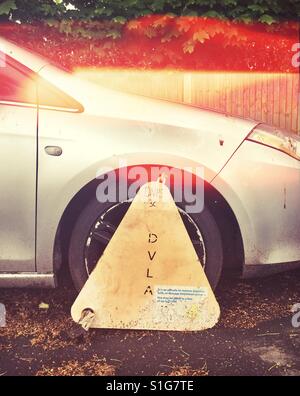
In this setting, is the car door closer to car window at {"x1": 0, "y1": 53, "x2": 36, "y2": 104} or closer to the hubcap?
car window at {"x1": 0, "y1": 53, "x2": 36, "y2": 104}

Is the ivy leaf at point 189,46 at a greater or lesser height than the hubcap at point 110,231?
greater

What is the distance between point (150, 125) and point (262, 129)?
668 mm

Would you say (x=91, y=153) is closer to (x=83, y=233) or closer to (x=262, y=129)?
(x=83, y=233)

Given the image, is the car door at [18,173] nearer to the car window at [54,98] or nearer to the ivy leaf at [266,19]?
the car window at [54,98]

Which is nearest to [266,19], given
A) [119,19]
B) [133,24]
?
[133,24]

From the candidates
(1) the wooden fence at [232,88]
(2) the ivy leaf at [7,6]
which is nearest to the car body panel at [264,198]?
(2) the ivy leaf at [7,6]

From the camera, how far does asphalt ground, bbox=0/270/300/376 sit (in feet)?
7.94

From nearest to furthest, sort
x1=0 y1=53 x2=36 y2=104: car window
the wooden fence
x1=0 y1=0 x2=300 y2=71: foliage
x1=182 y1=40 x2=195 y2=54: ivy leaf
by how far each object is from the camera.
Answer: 1. x1=0 y1=53 x2=36 y2=104: car window
2. x1=0 y1=0 x2=300 y2=71: foliage
3. x1=182 y1=40 x2=195 y2=54: ivy leaf
4. the wooden fence

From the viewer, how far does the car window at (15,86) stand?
110 inches

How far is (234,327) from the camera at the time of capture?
2846 millimetres

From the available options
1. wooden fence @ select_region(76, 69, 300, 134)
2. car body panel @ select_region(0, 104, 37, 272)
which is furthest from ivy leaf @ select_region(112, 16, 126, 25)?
car body panel @ select_region(0, 104, 37, 272)

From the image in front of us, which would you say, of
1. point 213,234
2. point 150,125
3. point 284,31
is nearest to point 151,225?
point 213,234

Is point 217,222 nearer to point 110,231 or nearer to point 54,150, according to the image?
point 110,231

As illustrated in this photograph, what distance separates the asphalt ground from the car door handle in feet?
3.01
